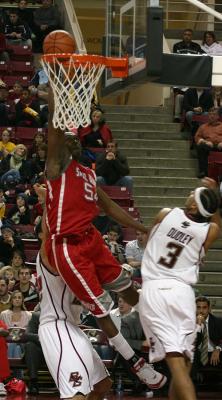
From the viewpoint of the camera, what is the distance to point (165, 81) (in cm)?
956

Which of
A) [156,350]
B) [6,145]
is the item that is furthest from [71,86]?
[6,145]

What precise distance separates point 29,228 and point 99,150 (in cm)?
234

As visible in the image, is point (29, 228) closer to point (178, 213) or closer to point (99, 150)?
point (99, 150)

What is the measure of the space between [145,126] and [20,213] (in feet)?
15.0

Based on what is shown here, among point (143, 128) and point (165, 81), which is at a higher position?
point (165, 81)

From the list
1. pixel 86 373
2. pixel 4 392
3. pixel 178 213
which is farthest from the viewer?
pixel 4 392

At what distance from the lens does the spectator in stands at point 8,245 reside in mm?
14398

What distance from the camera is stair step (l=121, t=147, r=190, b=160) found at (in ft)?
60.1

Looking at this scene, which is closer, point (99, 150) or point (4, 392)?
point (4, 392)

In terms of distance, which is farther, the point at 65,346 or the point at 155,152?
the point at 155,152

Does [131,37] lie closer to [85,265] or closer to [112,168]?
[85,265]

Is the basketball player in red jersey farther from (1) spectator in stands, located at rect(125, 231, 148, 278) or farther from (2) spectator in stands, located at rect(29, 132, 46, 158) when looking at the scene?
(2) spectator in stands, located at rect(29, 132, 46, 158)

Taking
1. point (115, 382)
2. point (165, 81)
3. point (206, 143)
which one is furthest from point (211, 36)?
point (165, 81)

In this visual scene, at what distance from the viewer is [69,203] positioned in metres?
7.44
